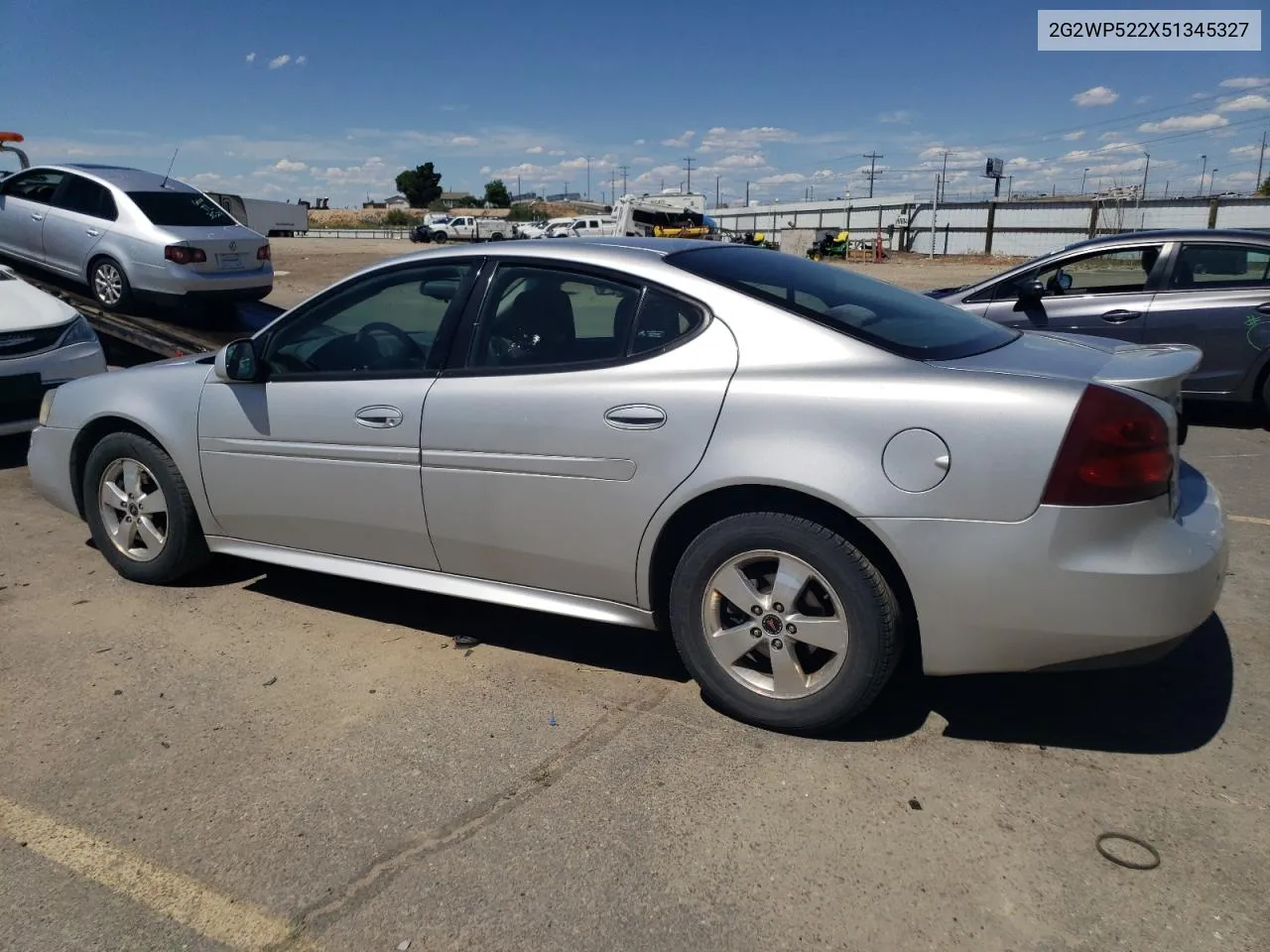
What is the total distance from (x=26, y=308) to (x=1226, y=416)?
31.5 feet

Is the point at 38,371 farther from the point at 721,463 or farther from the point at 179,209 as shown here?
the point at 721,463

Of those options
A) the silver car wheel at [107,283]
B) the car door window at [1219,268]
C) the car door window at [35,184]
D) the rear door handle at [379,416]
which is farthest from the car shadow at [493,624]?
the car door window at [35,184]

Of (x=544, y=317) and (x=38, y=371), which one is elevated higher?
(x=544, y=317)

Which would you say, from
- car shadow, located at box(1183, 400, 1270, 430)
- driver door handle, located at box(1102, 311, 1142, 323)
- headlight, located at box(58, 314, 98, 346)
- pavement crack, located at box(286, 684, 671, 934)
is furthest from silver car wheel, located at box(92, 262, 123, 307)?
car shadow, located at box(1183, 400, 1270, 430)

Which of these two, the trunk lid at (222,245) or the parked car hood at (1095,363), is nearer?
the parked car hood at (1095,363)

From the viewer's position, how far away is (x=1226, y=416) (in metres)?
8.42

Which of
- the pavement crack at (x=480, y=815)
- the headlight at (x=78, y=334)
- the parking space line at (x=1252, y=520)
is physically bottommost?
the pavement crack at (x=480, y=815)

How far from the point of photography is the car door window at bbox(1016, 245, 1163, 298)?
784 centimetres

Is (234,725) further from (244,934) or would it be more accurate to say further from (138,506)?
(138,506)

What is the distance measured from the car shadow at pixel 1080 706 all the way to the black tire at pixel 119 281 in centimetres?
911

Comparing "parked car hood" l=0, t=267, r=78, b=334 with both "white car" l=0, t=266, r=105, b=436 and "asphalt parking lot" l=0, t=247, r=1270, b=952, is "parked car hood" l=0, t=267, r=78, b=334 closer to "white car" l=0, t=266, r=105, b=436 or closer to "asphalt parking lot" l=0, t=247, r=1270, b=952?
"white car" l=0, t=266, r=105, b=436

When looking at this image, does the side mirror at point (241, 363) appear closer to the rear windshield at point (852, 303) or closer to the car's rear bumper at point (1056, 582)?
the rear windshield at point (852, 303)

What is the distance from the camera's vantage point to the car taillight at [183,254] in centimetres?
974

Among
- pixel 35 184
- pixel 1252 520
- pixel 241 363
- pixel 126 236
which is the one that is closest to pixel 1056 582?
pixel 241 363
